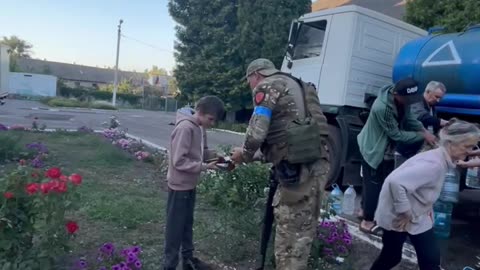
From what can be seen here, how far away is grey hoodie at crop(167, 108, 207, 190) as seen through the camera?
126 inches

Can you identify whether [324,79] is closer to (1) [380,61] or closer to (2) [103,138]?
(1) [380,61]

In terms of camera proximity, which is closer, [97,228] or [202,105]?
[202,105]

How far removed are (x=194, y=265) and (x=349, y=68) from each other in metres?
4.17

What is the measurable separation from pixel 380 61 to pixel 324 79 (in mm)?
906

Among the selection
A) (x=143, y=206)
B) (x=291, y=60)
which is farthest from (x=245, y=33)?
(x=143, y=206)

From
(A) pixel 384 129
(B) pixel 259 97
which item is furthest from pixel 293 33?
(B) pixel 259 97

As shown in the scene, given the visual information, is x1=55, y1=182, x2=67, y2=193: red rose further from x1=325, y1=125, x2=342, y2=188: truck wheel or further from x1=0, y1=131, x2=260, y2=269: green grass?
x1=325, y1=125, x2=342, y2=188: truck wheel

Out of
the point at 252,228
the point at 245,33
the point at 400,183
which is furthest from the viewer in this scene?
the point at 245,33

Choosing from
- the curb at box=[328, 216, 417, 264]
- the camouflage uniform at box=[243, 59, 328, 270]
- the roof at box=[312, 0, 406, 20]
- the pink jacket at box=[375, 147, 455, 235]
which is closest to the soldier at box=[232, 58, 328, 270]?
the camouflage uniform at box=[243, 59, 328, 270]

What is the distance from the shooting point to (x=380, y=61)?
268 inches

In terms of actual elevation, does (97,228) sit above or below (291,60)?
below

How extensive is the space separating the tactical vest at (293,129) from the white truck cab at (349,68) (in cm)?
373

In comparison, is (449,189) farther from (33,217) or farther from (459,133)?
(33,217)

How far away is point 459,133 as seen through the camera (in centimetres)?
284
